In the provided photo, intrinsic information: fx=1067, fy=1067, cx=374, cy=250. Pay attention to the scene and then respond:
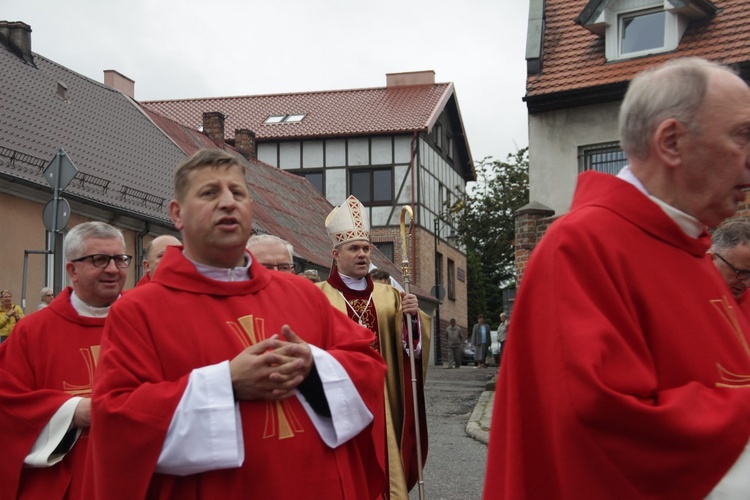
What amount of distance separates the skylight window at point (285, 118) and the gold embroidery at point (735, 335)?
1455 inches

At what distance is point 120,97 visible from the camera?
28016 millimetres

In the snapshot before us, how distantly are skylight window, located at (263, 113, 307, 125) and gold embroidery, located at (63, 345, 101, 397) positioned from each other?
35.0 metres

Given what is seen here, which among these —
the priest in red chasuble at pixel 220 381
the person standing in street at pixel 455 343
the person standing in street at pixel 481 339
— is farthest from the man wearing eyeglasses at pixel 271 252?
the person standing in street at pixel 455 343

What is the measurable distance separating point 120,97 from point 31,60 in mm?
3941

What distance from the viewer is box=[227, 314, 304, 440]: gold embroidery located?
3.49 m

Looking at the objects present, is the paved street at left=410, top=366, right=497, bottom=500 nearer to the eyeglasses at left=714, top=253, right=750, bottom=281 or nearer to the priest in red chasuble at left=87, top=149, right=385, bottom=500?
the eyeglasses at left=714, top=253, right=750, bottom=281

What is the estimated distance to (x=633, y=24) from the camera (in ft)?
58.3

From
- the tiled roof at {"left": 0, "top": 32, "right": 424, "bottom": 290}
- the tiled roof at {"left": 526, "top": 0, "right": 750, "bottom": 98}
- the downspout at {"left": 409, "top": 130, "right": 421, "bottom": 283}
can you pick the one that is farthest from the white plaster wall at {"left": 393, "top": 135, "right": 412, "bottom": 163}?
the tiled roof at {"left": 526, "top": 0, "right": 750, "bottom": 98}

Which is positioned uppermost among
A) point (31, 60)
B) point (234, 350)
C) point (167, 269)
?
point (31, 60)

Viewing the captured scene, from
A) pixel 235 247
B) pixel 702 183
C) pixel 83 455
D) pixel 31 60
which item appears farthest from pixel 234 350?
pixel 31 60

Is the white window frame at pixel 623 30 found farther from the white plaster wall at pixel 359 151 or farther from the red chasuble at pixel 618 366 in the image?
the white plaster wall at pixel 359 151

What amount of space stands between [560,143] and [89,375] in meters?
13.5

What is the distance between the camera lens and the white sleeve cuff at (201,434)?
330 cm

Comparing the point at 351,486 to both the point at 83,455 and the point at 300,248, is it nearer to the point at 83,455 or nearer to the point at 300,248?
the point at 83,455
